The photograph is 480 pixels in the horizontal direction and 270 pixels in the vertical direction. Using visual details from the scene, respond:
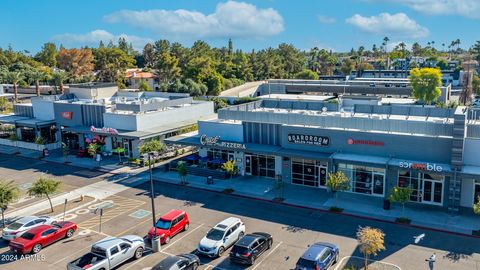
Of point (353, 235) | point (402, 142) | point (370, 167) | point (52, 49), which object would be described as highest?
point (52, 49)

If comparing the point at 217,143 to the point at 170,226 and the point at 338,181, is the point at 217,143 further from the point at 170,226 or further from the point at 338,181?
the point at 170,226

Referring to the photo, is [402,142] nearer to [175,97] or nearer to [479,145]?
[479,145]

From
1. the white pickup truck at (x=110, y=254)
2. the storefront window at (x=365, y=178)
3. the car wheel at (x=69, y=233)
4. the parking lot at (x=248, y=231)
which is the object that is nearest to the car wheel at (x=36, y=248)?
the parking lot at (x=248, y=231)

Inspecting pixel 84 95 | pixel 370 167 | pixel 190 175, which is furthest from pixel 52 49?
pixel 370 167

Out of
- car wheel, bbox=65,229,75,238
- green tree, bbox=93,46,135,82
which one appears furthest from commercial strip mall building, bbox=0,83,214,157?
green tree, bbox=93,46,135,82

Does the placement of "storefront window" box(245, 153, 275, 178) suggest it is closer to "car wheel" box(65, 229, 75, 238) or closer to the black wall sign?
the black wall sign

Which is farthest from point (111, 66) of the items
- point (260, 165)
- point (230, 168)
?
point (230, 168)

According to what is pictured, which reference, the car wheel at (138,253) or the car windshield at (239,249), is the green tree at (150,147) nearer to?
the car wheel at (138,253)

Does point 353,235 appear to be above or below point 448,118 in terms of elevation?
below
